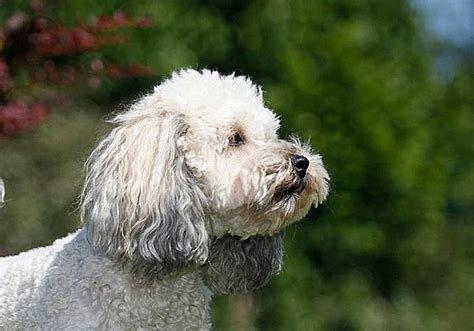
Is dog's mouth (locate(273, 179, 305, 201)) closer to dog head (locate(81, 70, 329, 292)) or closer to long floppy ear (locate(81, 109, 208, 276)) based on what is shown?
dog head (locate(81, 70, 329, 292))

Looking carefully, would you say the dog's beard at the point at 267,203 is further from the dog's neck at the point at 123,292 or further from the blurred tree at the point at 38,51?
the blurred tree at the point at 38,51

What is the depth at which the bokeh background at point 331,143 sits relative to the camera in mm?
9047

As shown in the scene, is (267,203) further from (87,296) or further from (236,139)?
(87,296)

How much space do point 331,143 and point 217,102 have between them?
607 centimetres

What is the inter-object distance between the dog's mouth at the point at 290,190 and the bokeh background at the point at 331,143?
4.04m

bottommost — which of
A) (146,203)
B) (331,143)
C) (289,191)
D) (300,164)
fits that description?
(331,143)

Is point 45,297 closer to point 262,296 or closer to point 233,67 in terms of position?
point 262,296

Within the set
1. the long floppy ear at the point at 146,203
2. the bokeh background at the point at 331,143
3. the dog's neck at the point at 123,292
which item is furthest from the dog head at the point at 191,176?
the bokeh background at the point at 331,143

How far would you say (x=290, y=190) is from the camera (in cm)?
439

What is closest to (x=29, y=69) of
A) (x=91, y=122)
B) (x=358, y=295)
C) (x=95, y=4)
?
(x=91, y=122)

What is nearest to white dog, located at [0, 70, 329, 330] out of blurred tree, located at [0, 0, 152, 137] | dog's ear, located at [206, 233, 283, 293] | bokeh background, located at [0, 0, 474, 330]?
dog's ear, located at [206, 233, 283, 293]

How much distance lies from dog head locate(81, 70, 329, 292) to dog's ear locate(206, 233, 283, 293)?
141 mm

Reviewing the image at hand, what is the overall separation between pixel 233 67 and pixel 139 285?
7462 mm

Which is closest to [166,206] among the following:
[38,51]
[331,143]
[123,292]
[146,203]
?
[146,203]
